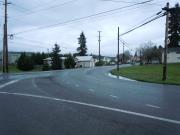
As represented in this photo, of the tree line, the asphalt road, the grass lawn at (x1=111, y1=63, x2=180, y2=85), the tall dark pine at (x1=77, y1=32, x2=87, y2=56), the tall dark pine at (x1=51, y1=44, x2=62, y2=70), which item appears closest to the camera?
the asphalt road

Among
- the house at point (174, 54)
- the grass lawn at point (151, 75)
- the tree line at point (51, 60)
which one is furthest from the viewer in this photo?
the house at point (174, 54)

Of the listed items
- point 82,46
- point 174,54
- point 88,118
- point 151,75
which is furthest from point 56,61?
point 88,118

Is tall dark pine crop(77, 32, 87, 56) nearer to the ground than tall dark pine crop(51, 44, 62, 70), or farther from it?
farther from it

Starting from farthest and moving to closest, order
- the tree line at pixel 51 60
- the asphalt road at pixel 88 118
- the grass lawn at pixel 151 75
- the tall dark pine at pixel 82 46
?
the tall dark pine at pixel 82 46, the tree line at pixel 51 60, the grass lawn at pixel 151 75, the asphalt road at pixel 88 118

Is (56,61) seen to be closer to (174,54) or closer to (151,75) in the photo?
(174,54)

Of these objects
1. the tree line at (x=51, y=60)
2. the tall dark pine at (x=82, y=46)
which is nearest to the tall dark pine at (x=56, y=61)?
the tree line at (x=51, y=60)

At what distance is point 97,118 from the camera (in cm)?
953

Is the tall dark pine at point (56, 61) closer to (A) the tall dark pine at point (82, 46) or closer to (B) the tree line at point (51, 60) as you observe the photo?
(B) the tree line at point (51, 60)

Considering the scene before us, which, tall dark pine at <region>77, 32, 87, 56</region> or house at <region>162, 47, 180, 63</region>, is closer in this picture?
house at <region>162, 47, 180, 63</region>

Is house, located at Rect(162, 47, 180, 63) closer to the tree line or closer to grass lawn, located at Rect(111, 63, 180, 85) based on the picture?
the tree line

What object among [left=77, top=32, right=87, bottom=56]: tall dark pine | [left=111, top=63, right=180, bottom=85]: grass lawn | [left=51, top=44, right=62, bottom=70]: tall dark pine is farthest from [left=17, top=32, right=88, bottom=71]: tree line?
[left=111, top=63, right=180, bottom=85]: grass lawn

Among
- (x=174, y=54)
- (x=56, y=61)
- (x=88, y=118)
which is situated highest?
(x=174, y=54)

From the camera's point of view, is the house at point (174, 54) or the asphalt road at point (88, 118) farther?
the house at point (174, 54)

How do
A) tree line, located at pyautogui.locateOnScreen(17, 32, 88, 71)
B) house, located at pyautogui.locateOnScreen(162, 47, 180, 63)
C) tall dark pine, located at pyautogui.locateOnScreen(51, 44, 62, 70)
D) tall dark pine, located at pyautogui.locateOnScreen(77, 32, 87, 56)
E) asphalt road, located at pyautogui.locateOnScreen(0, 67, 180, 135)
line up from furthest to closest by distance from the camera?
tall dark pine, located at pyautogui.locateOnScreen(77, 32, 87, 56)
house, located at pyautogui.locateOnScreen(162, 47, 180, 63)
tall dark pine, located at pyautogui.locateOnScreen(51, 44, 62, 70)
tree line, located at pyautogui.locateOnScreen(17, 32, 88, 71)
asphalt road, located at pyautogui.locateOnScreen(0, 67, 180, 135)
